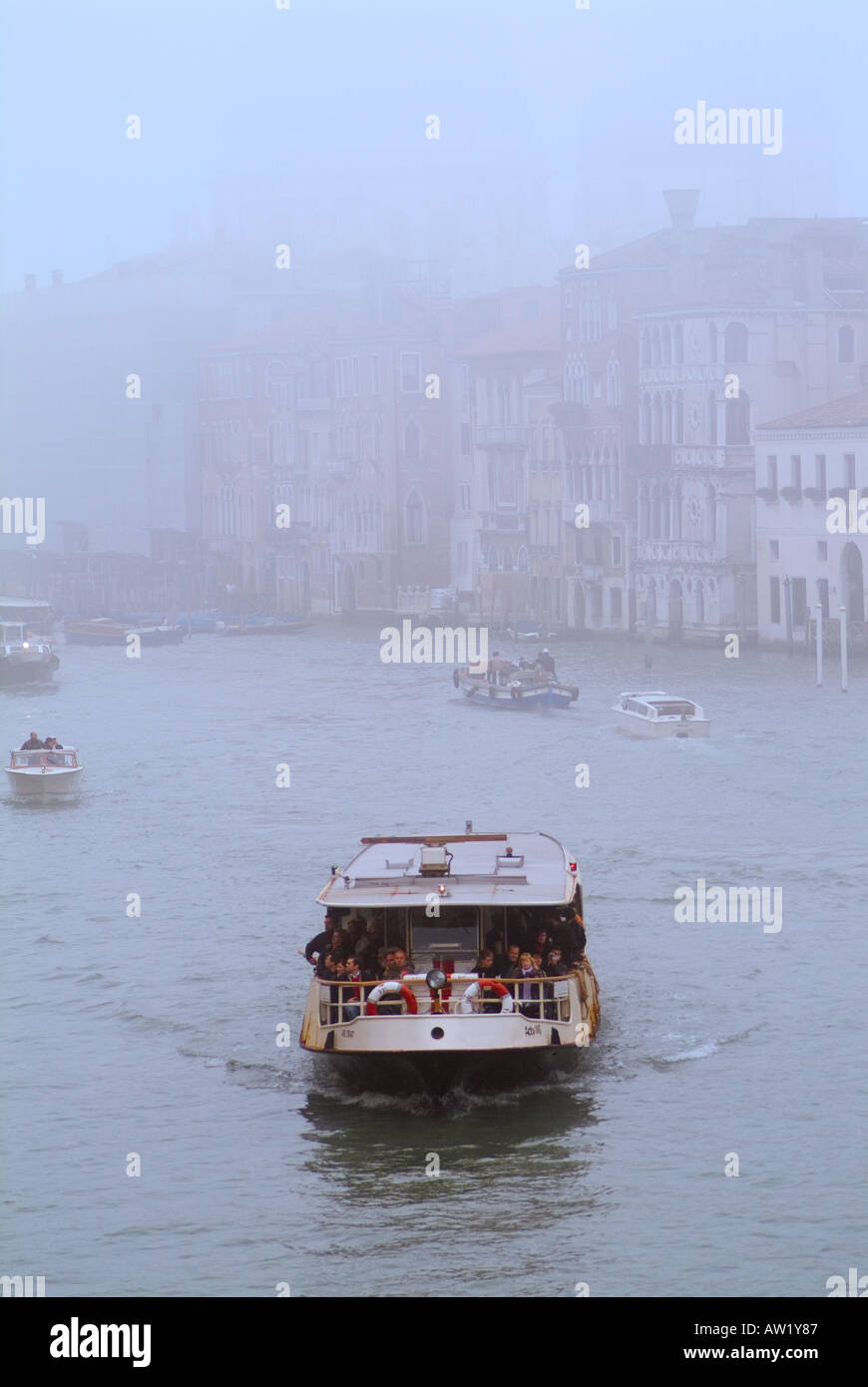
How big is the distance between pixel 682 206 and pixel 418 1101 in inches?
2295

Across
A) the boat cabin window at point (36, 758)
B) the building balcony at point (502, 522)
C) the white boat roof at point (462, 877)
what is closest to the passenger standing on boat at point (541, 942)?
the white boat roof at point (462, 877)

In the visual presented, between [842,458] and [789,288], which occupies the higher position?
[789,288]

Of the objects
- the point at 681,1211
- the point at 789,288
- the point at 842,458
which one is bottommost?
the point at 681,1211

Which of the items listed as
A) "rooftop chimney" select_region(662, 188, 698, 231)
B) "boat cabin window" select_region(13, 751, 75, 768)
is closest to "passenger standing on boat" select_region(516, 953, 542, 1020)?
"boat cabin window" select_region(13, 751, 75, 768)

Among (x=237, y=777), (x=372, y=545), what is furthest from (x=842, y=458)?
(x=372, y=545)

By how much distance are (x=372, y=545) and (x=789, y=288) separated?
24980 mm

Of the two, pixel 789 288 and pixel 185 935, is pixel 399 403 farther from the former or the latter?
pixel 185 935

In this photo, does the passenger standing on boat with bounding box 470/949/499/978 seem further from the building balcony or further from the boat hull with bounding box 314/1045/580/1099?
the building balcony

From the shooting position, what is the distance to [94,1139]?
20.3 meters

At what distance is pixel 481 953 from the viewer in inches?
822

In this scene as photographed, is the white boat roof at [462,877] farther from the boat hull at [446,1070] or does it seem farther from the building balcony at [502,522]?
the building balcony at [502,522]

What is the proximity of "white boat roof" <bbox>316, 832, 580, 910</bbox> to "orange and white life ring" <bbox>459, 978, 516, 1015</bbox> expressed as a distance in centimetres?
103

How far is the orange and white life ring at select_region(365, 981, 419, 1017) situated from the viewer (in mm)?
20188

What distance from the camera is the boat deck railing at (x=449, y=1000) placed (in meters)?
20.3
